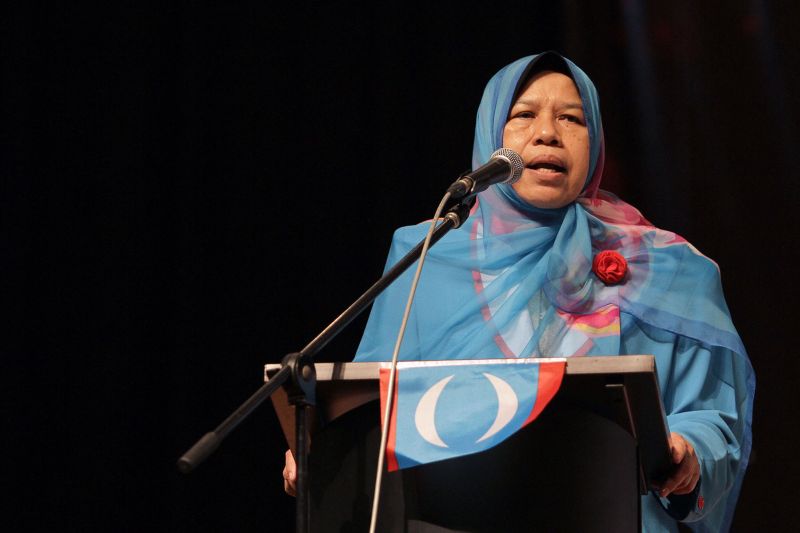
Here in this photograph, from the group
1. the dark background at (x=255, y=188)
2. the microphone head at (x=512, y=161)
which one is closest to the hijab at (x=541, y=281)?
the microphone head at (x=512, y=161)

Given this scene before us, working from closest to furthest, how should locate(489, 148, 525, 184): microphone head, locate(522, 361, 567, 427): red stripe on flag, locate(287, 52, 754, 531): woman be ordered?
locate(522, 361, 567, 427): red stripe on flag → locate(489, 148, 525, 184): microphone head → locate(287, 52, 754, 531): woman

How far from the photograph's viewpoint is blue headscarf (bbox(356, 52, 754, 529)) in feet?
5.66

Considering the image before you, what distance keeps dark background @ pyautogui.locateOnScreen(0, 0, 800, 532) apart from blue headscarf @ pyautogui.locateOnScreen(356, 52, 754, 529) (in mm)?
762

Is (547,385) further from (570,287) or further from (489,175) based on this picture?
(570,287)

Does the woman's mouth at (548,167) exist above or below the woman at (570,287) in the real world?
above

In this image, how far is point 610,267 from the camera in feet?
5.90

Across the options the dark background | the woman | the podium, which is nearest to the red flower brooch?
the woman

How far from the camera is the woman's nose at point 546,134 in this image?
1923mm

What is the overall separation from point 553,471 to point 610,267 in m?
0.73

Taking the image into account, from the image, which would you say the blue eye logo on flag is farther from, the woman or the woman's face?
the woman's face

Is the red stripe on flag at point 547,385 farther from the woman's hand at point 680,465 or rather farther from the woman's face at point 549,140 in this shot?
the woman's face at point 549,140

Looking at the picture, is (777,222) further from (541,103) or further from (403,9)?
(403,9)

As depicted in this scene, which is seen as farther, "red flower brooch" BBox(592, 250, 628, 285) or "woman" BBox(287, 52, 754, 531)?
"red flower brooch" BBox(592, 250, 628, 285)

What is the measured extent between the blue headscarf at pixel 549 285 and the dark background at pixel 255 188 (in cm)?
76
